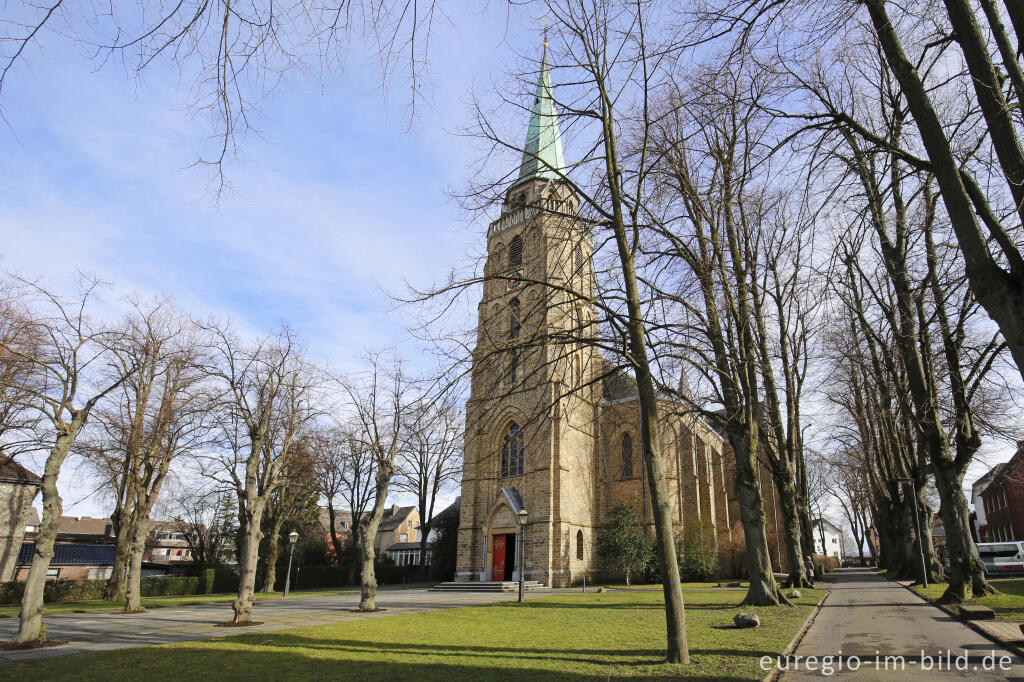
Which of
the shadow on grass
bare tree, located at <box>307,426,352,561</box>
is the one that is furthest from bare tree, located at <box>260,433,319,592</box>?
the shadow on grass

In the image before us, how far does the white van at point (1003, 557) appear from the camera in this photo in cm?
3158

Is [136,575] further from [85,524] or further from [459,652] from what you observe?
[85,524]

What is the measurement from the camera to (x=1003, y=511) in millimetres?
49750

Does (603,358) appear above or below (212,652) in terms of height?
above

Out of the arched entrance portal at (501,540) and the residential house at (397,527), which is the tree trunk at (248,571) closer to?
the arched entrance portal at (501,540)

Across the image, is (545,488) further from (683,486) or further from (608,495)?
(683,486)

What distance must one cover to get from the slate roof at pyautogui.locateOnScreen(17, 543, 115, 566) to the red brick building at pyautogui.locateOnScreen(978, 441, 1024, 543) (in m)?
59.7

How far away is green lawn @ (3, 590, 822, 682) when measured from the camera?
6980 mm

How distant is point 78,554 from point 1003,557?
178 ft

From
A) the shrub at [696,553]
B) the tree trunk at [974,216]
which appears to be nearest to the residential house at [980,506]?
the shrub at [696,553]

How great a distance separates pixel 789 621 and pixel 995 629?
3.23 metres

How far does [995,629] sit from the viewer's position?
936 centimetres

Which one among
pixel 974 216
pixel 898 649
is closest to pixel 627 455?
pixel 898 649

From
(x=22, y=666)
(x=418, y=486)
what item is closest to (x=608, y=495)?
(x=418, y=486)
